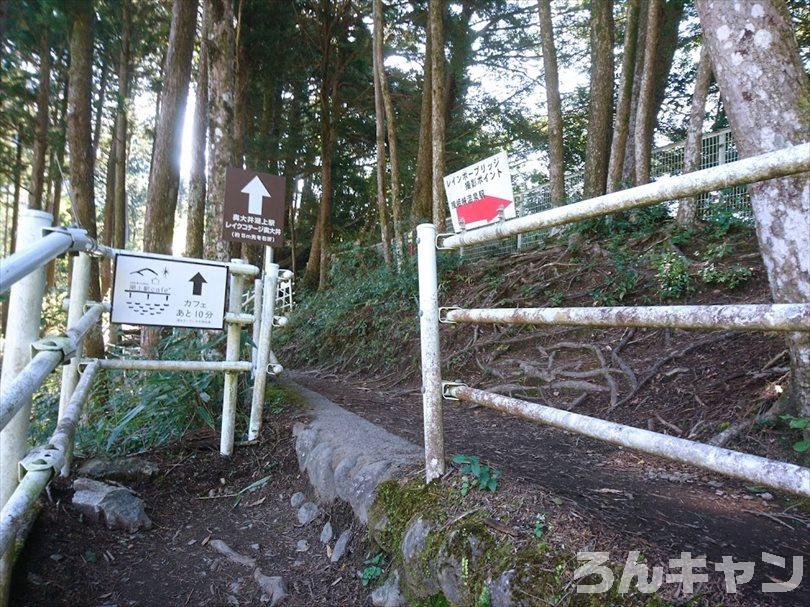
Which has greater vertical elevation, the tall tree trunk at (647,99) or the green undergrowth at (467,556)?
the tall tree trunk at (647,99)

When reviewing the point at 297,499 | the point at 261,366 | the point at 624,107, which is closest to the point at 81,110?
the point at 261,366

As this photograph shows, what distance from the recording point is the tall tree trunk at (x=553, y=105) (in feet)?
31.6

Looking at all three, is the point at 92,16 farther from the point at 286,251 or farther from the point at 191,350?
the point at 286,251

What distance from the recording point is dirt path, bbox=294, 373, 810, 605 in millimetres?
1903

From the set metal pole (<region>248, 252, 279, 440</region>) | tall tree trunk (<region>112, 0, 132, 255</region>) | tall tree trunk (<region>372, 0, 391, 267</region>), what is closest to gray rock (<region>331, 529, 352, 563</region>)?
metal pole (<region>248, 252, 279, 440</region>)

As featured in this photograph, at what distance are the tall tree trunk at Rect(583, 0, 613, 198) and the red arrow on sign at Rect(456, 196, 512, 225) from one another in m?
7.56

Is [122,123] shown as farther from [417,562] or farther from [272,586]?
[417,562]

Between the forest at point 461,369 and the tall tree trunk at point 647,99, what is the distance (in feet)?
0.12

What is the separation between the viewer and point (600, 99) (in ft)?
30.3

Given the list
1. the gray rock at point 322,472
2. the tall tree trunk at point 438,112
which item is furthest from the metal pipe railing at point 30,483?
the tall tree trunk at point 438,112

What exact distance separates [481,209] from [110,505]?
2.30 meters

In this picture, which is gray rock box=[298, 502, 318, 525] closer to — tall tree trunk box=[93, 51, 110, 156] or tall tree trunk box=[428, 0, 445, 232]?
tall tree trunk box=[428, 0, 445, 232]

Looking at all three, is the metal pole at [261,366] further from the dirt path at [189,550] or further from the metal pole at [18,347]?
the metal pole at [18,347]

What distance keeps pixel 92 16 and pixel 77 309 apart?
7829 mm
